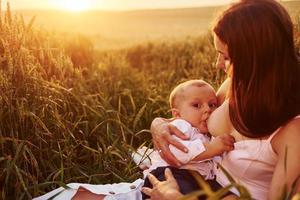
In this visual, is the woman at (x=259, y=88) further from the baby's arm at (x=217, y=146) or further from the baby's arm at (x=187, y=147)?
the baby's arm at (x=187, y=147)

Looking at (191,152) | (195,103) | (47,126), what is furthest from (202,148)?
(47,126)

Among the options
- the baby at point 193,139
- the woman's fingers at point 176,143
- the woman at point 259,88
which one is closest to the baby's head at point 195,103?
the baby at point 193,139

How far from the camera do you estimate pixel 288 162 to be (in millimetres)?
2486

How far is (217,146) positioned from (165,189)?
271 millimetres

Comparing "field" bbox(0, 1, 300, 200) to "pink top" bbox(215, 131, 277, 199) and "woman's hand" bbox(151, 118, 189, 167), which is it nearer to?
"woman's hand" bbox(151, 118, 189, 167)

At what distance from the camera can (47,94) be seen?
379cm

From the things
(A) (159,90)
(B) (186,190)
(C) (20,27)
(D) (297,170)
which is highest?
(C) (20,27)

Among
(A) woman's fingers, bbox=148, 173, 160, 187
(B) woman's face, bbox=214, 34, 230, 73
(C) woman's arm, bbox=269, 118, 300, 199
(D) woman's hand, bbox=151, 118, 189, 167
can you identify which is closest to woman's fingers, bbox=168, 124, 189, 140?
(D) woman's hand, bbox=151, 118, 189, 167

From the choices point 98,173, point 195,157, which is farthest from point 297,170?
point 98,173

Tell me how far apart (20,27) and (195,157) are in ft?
4.51

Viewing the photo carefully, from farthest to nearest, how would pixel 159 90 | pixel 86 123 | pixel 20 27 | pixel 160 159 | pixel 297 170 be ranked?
pixel 159 90, pixel 86 123, pixel 20 27, pixel 160 159, pixel 297 170

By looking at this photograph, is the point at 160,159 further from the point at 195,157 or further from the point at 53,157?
the point at 53,157

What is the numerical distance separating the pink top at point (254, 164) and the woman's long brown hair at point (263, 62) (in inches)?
1.9

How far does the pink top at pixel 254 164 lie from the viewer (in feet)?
8.61
